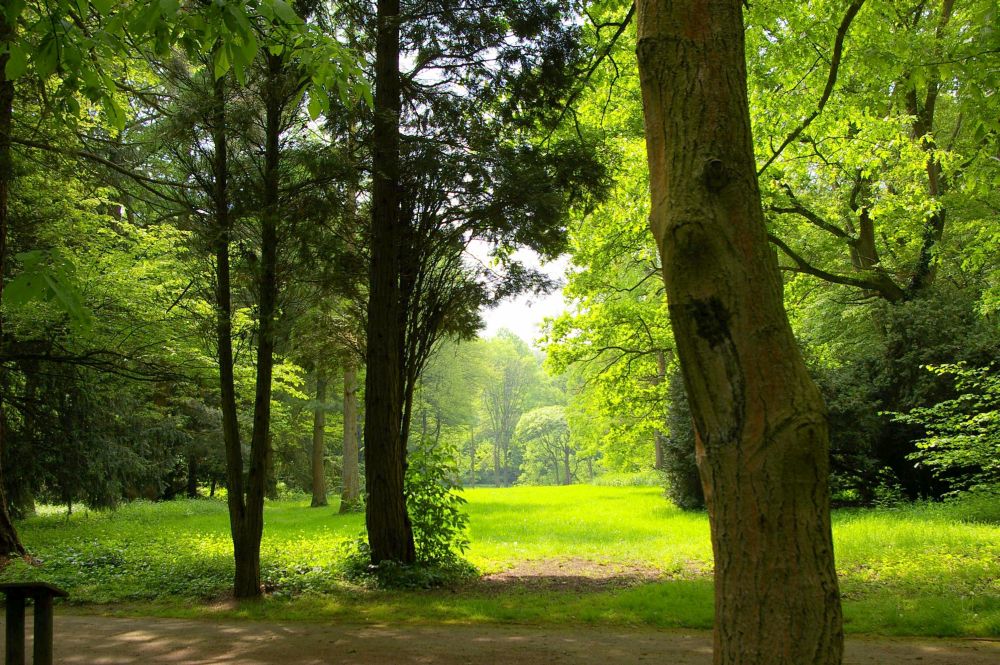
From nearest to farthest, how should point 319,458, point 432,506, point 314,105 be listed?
point 314,105 < point 432,506 < point 319,458

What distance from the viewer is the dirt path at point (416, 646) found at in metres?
5.37

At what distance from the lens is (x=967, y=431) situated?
12070 mm

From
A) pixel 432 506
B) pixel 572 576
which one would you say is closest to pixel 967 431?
pixel 572 576

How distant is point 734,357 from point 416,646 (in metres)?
4.73

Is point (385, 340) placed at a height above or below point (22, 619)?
above

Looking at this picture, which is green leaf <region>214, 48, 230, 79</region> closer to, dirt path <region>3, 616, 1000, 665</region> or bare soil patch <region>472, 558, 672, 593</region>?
dirt path <region>3, 616, 1000, 665</region>

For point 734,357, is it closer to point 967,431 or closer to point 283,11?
point 283,11

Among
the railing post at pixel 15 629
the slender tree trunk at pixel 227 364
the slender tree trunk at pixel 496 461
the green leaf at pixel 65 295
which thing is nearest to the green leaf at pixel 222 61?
the green leaf at pixel 65 295

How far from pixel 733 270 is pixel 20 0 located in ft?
10.3

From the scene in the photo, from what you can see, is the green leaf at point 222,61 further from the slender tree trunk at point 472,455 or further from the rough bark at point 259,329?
the slender tree trunk at point 472,455

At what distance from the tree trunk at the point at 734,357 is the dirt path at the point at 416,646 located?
3.53 m

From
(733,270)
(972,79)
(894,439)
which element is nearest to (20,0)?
(733,270)

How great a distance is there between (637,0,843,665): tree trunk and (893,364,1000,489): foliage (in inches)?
393

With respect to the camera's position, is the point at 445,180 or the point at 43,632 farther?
the point at 445,180
